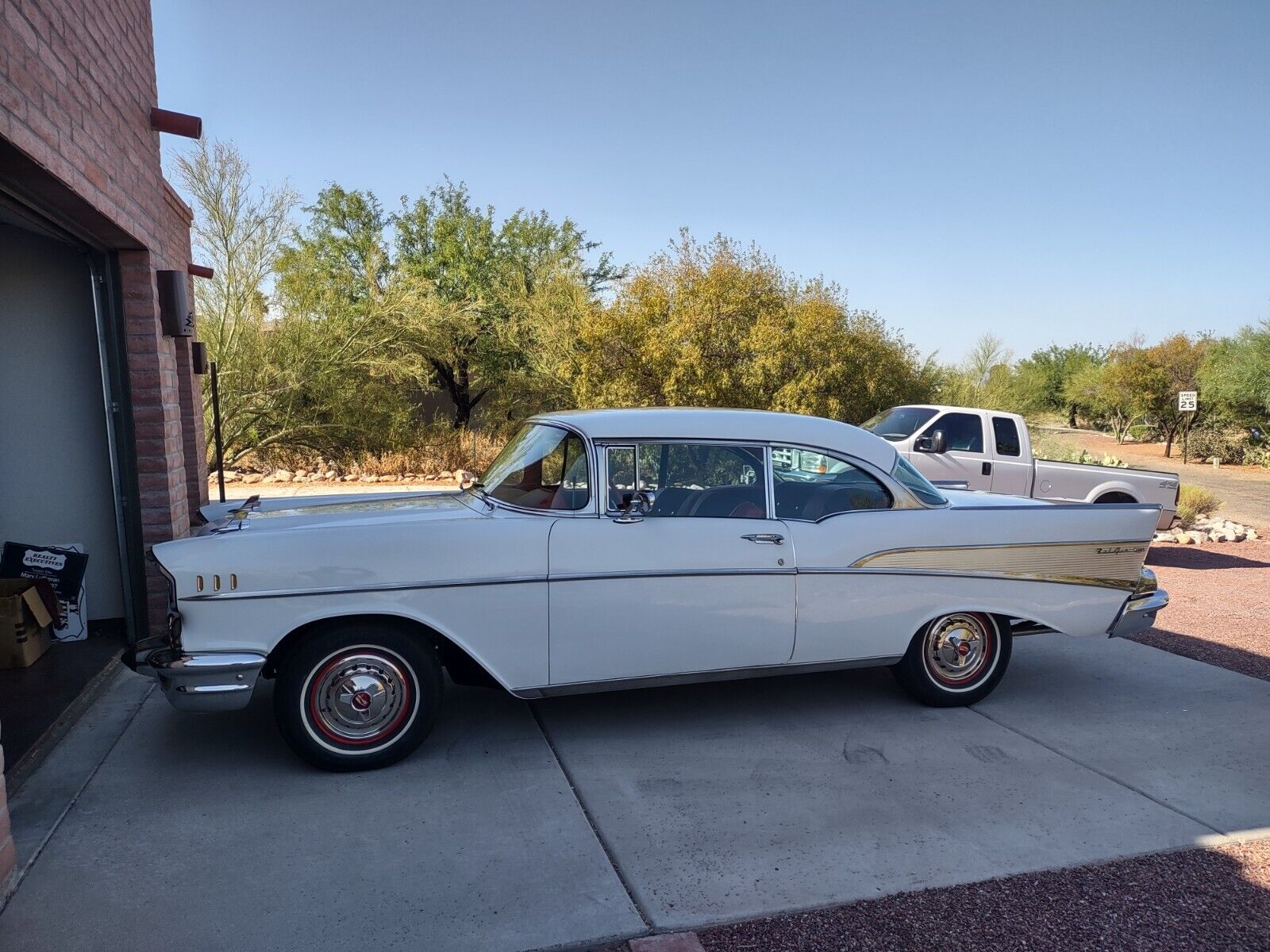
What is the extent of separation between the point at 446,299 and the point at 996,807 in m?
17.6

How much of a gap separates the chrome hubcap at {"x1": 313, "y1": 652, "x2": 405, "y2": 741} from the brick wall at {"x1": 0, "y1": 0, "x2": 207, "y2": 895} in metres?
1.27

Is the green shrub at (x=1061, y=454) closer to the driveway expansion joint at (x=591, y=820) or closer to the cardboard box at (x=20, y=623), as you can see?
the driveway expansion joint at (x=591, y=820)

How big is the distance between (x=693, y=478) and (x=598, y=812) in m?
1.77

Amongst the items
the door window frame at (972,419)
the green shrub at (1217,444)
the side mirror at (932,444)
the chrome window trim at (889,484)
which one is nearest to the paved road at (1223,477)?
the green shrub at (1217,444)

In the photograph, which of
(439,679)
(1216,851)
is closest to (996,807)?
(1216,851)

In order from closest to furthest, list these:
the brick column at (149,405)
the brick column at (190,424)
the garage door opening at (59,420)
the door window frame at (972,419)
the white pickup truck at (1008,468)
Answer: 1. the brick column at (149,405)
2. the garage door opening at (59,420)
3. the brick column at (190,424)
4. the white pickup truck at (1008,468)
5. the door window frame at (972,419)

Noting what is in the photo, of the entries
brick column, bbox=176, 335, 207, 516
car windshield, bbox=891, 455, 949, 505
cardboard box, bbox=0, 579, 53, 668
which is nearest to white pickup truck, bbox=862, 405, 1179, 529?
car windshield, bbox=891, 455, 949, 505

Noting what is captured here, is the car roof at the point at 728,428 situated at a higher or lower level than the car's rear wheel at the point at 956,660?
higher

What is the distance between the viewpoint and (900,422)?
11.4m

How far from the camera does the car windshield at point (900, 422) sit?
437 inches

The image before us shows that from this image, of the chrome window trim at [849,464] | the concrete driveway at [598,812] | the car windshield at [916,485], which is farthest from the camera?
the car windshield at [916,485]

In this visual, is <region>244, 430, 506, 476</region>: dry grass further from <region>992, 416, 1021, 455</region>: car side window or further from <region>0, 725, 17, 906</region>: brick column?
<region>0, 725, 17, 906</region>: brick column

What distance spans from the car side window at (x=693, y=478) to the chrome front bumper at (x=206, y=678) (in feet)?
6.18

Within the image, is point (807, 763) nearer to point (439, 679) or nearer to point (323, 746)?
point (439, 679)
